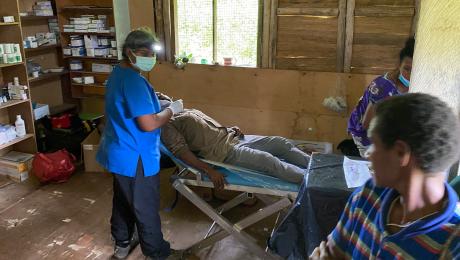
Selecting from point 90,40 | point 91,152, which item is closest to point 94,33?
point 90,40

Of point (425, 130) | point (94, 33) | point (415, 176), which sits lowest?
point (415, 176)

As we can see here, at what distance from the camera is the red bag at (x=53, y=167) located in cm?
346

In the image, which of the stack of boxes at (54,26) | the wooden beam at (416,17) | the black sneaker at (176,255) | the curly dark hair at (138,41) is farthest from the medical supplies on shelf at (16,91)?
Answer: the wooden beam at (416,17)

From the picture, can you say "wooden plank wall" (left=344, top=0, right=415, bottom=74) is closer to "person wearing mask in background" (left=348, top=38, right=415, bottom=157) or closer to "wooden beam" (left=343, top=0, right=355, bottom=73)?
"wooden beam" (left=343, top=0, right=355, bottom=73)

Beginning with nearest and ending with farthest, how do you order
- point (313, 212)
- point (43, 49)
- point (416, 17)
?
point (313, 212) → point (416, 17) → point (43, 49)

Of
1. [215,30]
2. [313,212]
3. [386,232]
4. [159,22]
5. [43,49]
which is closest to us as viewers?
[386,232]

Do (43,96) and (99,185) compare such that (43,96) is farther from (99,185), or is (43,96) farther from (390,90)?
(390,90)

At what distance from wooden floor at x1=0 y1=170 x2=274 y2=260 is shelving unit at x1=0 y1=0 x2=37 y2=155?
0.46 metres

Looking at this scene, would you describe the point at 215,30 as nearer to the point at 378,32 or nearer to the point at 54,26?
the point at 378,32

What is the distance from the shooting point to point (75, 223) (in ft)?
9.57

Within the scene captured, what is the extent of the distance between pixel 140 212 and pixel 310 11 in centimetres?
219

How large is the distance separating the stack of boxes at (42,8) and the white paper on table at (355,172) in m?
3.58

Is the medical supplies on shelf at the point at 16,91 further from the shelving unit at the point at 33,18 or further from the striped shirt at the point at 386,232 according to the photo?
the striped shirt at the point at 386,232

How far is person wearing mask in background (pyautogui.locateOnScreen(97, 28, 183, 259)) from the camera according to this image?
2094 mm
